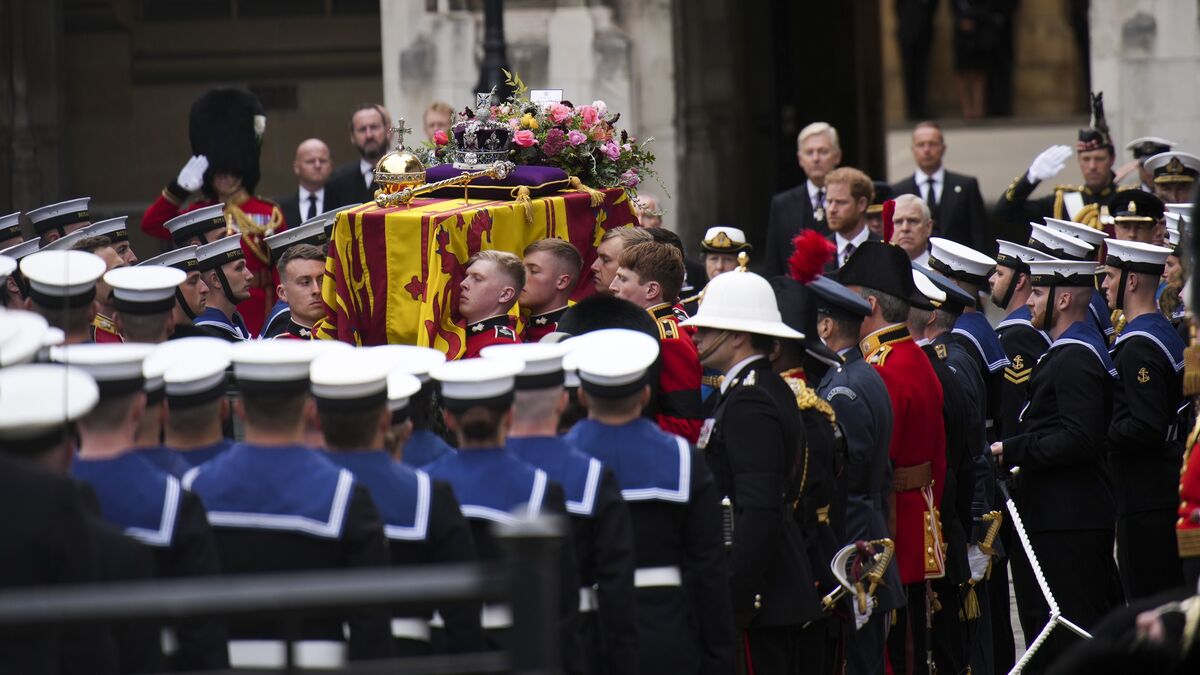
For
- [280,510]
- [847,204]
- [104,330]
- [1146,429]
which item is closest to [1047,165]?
[847,204]

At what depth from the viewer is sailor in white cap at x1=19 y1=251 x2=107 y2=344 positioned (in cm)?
619

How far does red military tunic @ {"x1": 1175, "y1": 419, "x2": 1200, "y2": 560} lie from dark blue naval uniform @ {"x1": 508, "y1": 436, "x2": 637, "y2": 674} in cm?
194

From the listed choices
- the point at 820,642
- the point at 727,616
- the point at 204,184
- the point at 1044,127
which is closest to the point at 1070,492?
the point at 820,642

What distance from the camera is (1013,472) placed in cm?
820

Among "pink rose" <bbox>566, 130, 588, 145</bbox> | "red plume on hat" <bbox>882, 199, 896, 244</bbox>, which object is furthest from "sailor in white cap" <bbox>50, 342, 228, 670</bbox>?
"red plume on hat" <bbox>882, 199, 896, 244</bbox>

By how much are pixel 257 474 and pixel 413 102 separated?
10.6 m

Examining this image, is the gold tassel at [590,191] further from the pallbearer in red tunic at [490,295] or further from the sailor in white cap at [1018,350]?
the sailor in white cap at [1018,350]

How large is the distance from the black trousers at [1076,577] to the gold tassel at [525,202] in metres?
2.63

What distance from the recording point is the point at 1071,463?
784 centimetres

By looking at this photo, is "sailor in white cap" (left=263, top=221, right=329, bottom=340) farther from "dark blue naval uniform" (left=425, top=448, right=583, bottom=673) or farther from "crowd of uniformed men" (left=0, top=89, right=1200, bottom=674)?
"dark blue naval uniform" (left=425, top=448, right=583, bottom=673)

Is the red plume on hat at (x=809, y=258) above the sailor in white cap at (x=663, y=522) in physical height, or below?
above

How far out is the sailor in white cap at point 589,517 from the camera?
513cm

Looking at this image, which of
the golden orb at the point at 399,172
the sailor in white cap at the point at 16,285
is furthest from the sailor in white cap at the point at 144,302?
the golden orb at the point at 399,172

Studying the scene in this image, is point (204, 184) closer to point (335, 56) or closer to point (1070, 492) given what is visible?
point (1070, 492)
